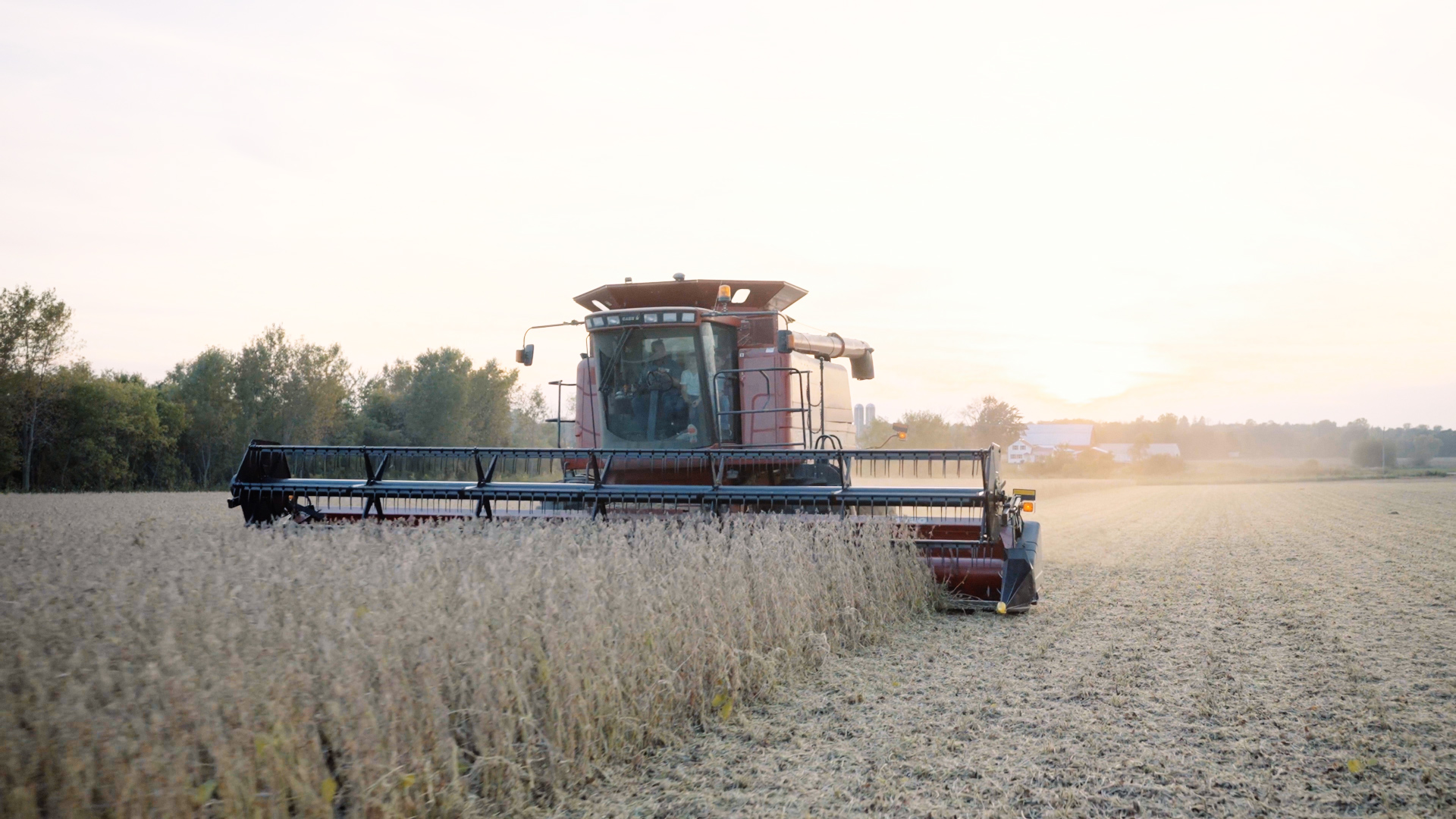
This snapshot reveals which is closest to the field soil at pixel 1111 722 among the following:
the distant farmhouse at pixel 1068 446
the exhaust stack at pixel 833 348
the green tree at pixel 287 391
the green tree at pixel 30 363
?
the exhaust stack at pixel 833 348

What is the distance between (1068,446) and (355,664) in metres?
75.4

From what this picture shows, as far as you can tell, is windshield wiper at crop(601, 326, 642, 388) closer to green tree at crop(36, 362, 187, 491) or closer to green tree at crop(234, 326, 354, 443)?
green tree at crop(36, 362, 187, 491)

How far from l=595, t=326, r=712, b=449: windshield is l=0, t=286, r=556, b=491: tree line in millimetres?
5394

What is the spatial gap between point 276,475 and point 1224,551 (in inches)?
506

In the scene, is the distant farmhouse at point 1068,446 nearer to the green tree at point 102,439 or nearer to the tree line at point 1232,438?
the tree line at point 1232,438

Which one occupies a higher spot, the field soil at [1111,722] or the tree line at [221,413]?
the tree line at [221,413]

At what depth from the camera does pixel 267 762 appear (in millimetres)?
2582

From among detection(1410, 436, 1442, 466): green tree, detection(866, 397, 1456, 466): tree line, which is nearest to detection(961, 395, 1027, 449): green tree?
detection(866, 397, 1456, 466): tree line

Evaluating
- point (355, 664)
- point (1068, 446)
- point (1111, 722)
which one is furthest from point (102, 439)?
point (1068, 446)

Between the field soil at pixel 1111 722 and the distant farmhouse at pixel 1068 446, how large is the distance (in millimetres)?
64876

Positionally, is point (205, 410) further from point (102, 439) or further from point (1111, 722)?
point (1111, 722)

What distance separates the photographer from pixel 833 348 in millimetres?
10797

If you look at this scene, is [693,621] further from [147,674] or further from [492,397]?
[492,397]

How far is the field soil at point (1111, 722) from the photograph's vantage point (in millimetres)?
3482
